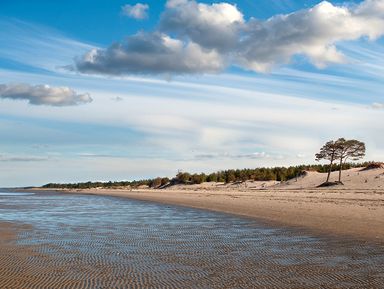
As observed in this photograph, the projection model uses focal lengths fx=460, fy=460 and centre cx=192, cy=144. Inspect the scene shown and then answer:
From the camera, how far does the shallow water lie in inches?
350

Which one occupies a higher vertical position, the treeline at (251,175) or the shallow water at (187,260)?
the treeline at (251,175)

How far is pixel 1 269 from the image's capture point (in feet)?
32.8

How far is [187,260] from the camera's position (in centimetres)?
1130

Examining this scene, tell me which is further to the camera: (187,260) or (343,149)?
(343,149)

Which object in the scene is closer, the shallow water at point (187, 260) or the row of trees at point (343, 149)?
the shallow water at point (187, 260)

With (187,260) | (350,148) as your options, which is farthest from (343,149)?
(187,260)

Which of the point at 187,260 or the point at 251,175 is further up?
the point at 251,175

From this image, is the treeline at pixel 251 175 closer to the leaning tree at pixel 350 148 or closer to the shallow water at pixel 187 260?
the leaning tree at pixel 350 148

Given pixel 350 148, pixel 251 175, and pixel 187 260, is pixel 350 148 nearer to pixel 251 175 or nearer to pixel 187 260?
pixel 251 175

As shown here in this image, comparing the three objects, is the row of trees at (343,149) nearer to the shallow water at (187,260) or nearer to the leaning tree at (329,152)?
the leaning tree at (329,152)

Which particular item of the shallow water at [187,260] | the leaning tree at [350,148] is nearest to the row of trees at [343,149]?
the leaning tree at [350,148]

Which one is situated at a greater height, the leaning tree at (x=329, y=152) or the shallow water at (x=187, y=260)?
the leaning tree at (x=329, y=152)

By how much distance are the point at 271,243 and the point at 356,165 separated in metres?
78.9

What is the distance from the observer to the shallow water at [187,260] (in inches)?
350
